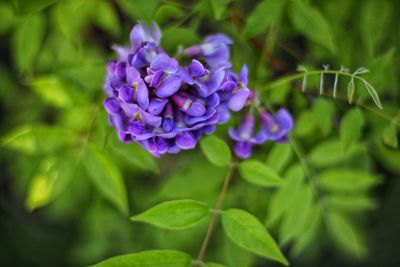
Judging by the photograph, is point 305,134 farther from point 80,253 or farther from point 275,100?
point 80,253

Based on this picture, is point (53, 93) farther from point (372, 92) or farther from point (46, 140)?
point (372, 92)

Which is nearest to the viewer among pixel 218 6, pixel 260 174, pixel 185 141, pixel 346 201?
pixel 185 141

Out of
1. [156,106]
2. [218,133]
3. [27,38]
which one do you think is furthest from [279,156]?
[27,38]

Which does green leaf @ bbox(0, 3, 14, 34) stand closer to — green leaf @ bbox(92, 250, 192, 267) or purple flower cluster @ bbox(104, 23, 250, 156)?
purple flower cluster @ bbox(104, 23, 250, 156)

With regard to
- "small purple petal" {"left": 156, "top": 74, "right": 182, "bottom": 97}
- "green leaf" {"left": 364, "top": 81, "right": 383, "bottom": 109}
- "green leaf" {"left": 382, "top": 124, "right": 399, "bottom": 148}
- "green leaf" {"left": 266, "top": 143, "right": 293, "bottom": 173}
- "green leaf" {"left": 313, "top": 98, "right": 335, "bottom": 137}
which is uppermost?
"green leaf" {"left": 364, "top": 81, "right": 383, "bottom": 109}

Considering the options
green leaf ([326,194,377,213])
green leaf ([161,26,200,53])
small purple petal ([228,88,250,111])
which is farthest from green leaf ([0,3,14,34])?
green leaf ([326,194,377,213])

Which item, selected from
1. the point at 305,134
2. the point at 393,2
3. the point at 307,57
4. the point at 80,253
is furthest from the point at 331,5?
the point at 80,253
